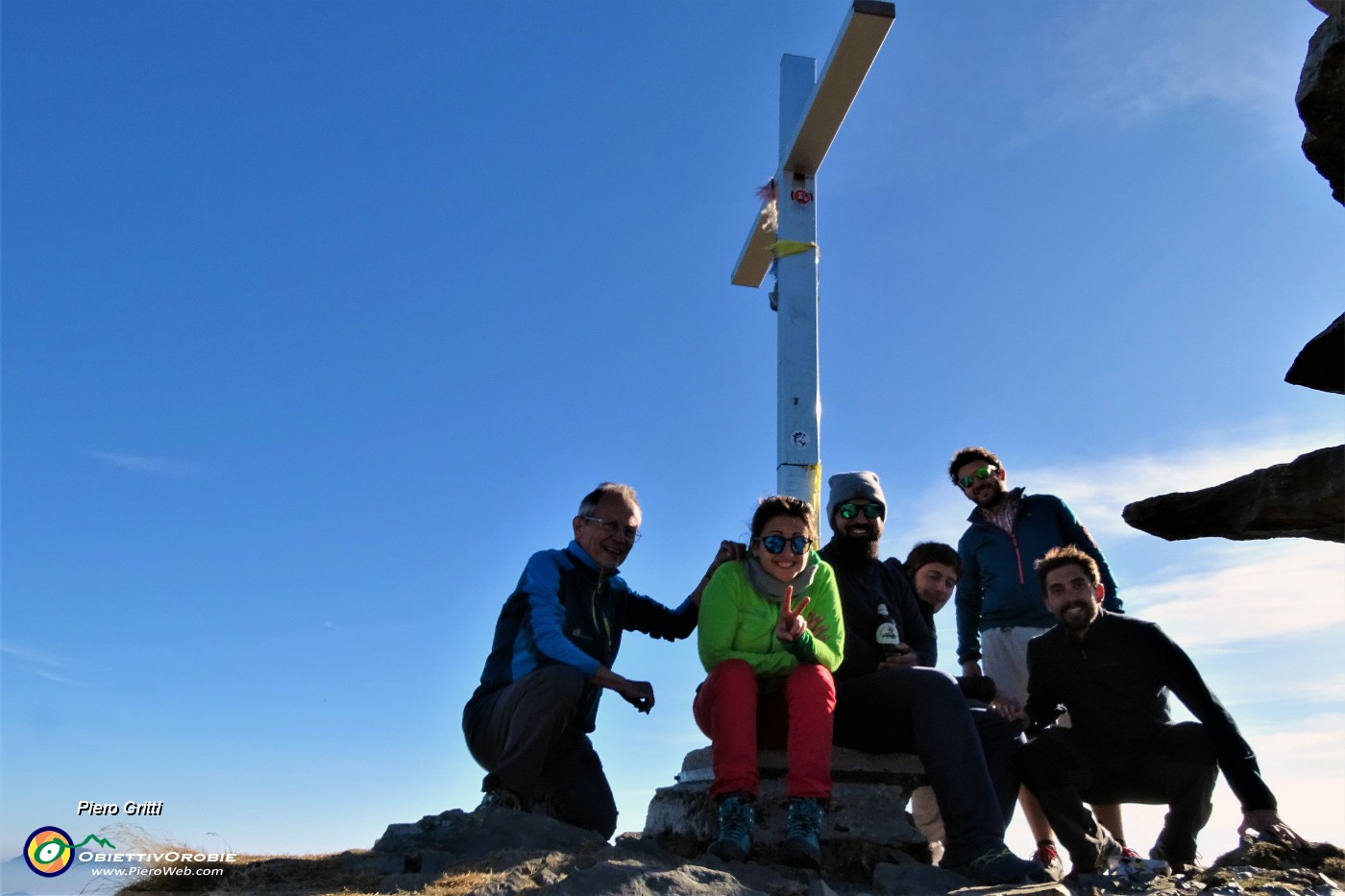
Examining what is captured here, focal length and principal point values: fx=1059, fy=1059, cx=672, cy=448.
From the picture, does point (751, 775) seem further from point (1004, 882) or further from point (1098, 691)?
point (1098, 691)

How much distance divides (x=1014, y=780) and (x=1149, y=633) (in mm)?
720

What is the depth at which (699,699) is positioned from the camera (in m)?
3.79

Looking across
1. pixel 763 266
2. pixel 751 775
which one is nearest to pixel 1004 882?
pixel 751 775

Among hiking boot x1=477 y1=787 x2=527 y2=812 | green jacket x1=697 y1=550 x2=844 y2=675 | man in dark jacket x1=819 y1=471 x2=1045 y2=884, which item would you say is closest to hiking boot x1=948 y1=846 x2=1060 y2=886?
man in dark jacket x1=819 y1=471 x2=1045 y2=884

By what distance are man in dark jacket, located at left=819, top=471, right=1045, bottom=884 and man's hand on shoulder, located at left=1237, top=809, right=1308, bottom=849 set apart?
732mm

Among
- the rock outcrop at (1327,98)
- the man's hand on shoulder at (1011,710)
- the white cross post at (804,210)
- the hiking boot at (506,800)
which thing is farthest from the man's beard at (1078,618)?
the hiking boot at (506,800)

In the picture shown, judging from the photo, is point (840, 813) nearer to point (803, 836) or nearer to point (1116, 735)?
point (803, 836)

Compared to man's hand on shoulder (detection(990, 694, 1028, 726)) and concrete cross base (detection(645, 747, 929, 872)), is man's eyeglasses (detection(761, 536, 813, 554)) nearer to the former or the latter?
concrete cross base (detection(645, 747, 929, 872))

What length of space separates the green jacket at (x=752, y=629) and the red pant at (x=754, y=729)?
10cm

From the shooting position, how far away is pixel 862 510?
169 inches

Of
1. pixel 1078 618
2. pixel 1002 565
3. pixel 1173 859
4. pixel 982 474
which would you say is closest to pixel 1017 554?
pixel 1002 565

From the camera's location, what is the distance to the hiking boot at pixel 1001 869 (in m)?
3.03

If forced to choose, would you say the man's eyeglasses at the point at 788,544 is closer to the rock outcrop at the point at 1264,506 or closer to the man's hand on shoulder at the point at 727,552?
the man's hand on shoulder at the point at 727,552

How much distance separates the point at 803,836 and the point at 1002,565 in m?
2.21
